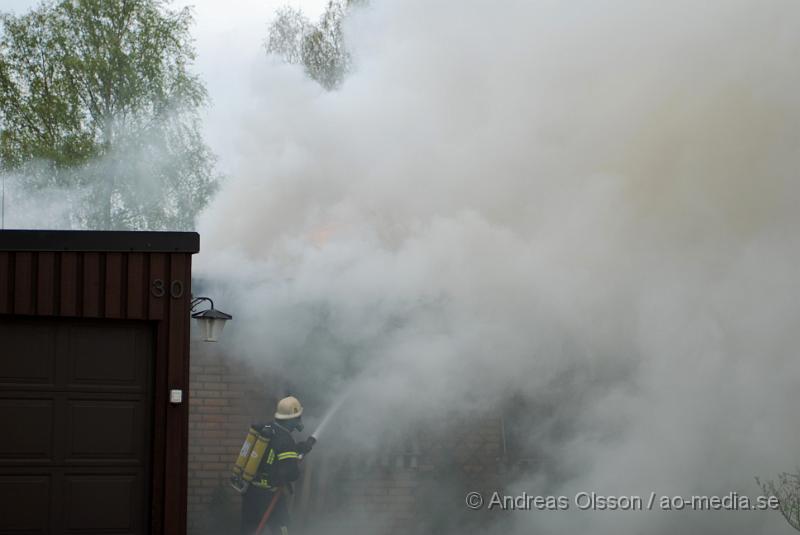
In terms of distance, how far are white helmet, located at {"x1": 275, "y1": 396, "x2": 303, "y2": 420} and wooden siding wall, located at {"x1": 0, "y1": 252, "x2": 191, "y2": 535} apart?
10.2 ft

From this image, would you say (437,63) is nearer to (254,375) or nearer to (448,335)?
(448,335)

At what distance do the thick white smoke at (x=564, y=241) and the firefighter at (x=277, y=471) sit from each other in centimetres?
66

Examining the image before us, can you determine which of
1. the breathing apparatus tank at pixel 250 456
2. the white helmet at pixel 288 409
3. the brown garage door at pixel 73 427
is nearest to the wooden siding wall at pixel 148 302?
the brown garage door at pixel 73 427

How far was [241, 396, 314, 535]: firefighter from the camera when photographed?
9445 millimetres

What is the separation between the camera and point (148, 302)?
6.80 metres

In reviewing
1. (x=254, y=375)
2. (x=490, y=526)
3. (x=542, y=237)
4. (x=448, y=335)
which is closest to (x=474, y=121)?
(x=542, y=237)

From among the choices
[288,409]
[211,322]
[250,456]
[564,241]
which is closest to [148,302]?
[211,322]

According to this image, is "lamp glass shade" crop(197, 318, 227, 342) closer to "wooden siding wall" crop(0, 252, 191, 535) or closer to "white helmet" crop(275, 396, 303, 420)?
"white helmet" crop(275, 396, 303, 420)

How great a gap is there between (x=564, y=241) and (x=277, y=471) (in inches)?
151

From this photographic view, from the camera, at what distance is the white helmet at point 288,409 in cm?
980

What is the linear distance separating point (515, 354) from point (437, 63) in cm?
330

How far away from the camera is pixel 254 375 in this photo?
10.4 meters

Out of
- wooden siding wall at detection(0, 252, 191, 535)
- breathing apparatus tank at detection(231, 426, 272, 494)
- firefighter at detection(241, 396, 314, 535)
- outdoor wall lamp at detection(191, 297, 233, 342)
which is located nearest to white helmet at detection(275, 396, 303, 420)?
firefighter at detection(241, 396, 314, 535)

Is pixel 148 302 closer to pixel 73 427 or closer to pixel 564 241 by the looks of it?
pixel 73 427
